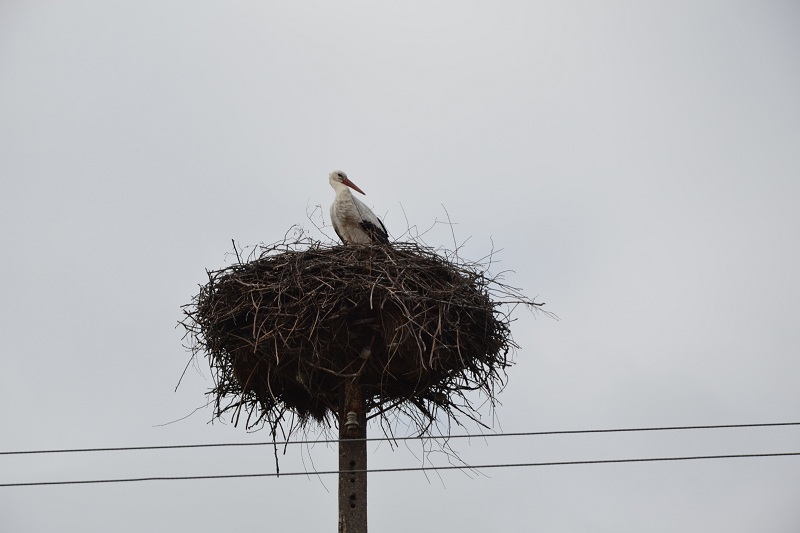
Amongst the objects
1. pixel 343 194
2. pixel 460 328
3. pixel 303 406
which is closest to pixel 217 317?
pixel 303 406

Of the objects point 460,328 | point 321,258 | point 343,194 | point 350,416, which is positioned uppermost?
point 343,194

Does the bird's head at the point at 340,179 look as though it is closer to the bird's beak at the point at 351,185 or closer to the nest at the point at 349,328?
the bird's beak at the point at 351,185

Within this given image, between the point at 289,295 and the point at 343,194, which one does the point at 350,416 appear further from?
the point at 343,194

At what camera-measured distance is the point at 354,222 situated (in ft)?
29.6

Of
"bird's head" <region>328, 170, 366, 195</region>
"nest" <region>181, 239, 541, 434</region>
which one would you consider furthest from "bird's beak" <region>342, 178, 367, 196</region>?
"nest" <region>181, 239, 541, 434</region>

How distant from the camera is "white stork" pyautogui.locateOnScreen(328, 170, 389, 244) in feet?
29.5

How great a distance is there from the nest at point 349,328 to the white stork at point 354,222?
5.52 ft

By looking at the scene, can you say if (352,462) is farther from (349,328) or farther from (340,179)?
(340,179)

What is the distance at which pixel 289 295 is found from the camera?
6.79 metres

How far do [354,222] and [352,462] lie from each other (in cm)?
263

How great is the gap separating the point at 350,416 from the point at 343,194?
106 inches

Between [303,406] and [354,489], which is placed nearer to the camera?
[354,489]

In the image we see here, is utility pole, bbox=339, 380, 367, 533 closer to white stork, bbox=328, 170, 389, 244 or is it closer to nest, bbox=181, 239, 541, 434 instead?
nest, bbox=181, 239, 541, 434

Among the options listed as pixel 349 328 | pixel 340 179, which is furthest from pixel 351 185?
pixel 349 328
